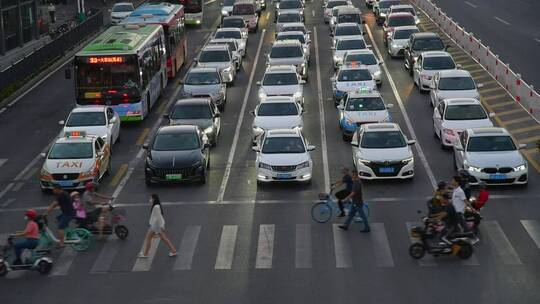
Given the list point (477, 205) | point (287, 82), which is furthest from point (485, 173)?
point (287, 82)

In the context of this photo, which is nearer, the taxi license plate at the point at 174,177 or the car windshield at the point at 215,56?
the taxi license plate at the point at 174,177

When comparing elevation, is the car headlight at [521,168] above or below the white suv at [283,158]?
above

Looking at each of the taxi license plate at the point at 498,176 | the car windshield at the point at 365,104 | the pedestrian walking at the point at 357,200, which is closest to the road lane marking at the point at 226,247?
the pedestrian walking at the point at 357,200

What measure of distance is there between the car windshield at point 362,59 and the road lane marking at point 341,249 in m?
20.7

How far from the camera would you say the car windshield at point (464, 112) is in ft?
118

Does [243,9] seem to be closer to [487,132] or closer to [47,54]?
[47,54]

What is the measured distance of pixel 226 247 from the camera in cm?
2575

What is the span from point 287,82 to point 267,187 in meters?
12.4

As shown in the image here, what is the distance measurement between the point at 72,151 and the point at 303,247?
32.7 ft

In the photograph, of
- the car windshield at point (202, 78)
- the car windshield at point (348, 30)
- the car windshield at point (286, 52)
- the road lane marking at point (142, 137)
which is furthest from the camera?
the car windshield at point (348, 30)

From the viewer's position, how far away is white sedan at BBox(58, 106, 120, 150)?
36.8 meters

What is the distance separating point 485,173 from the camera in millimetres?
30391

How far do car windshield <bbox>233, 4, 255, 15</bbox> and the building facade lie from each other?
1210 centimetres

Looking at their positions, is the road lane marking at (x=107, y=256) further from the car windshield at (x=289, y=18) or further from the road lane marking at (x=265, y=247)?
the car windshield at (x=289, y=18)
